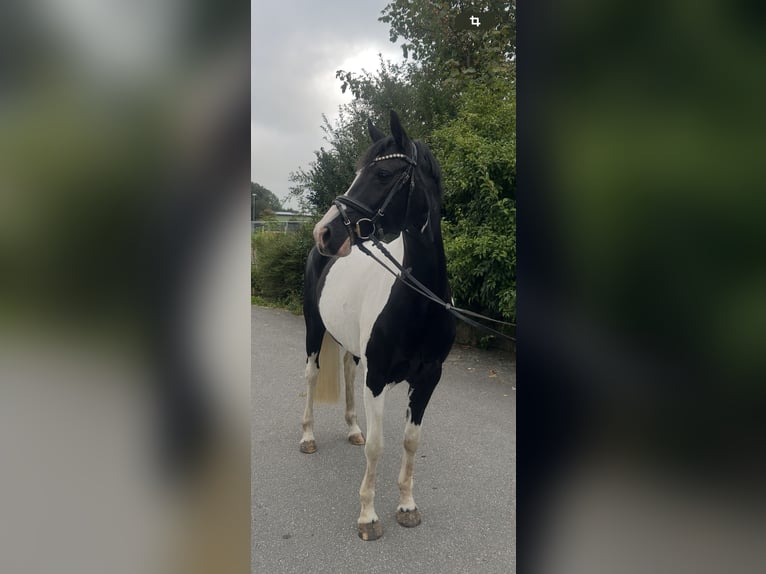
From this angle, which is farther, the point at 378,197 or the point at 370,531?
the point at 370,531

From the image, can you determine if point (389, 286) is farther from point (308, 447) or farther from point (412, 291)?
point (308, 447)

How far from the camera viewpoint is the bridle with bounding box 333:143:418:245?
151cm

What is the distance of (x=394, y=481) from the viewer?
2.41 meters

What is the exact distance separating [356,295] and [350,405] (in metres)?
1.14

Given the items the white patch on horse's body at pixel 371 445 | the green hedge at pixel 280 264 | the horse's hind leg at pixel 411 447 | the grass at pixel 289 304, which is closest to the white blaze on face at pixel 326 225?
the white patch on horse's body at pixel 371 445

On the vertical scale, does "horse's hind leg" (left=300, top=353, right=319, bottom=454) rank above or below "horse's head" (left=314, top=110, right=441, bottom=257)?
below
